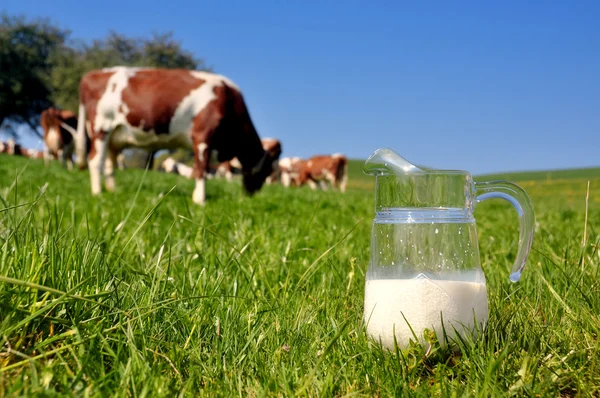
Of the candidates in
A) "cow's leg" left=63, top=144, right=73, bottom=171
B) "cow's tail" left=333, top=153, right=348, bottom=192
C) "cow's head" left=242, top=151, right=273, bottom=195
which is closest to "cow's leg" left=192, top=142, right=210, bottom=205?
"cow's head" left=242, top=151, right=273, bottom=195

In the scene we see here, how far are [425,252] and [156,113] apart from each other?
8.14 m

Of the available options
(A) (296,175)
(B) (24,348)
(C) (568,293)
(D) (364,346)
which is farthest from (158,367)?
(A) (296,175)

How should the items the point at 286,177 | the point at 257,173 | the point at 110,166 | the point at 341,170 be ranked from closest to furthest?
the point at 110,166 → the point at 257,173 → the point at 341,170 → the point at 286,177

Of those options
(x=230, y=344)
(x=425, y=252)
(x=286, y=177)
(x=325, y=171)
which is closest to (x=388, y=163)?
(x=425, y=252)

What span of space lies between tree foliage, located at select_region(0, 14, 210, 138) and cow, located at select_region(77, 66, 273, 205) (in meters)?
34.0

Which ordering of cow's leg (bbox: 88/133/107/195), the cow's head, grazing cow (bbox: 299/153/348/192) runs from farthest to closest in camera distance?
grazing cow (bbox: 299/153/348/192) < the cow's head < cow's leg (bbox: 88/133/107/195)

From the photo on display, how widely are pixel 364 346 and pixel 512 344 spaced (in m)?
0.46

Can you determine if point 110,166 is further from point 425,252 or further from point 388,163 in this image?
point 425,252

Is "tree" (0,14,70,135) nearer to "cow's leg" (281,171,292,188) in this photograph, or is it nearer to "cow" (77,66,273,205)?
"cow's leg" (281,171,292,188)

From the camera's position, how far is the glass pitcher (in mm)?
1909

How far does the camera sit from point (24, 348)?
1.63 meters

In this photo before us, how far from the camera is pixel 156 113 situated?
9539 millimetres

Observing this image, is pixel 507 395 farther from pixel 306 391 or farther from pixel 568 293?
pixel 568 293

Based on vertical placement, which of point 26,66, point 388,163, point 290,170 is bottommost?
point 290,170
